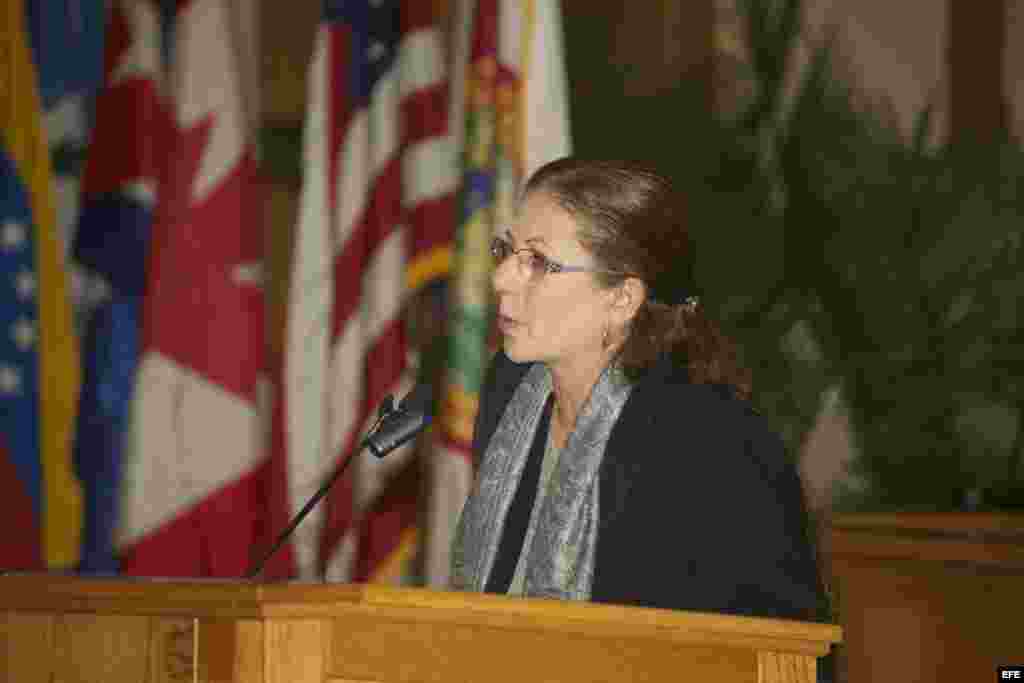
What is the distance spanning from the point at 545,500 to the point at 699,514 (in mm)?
320

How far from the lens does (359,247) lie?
5434 millimetres

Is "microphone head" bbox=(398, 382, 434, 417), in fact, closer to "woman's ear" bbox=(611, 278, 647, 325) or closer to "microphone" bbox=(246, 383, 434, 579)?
"microphone" bbox=(246, 383, 434, 579)

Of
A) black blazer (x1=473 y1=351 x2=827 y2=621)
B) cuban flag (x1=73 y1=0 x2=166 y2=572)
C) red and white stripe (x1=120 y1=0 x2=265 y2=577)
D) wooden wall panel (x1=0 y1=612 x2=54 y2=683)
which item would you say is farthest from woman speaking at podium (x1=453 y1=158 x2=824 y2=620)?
cuban flag (x1=73 y1=0 x2=166 y2=572)

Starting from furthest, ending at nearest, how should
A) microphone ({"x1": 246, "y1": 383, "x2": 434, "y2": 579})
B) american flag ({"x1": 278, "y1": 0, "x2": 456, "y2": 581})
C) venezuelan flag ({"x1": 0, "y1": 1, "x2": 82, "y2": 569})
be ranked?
american flag ({"x1": 278, "y1": 0, "x2": 456, "y2": 581}) → venezuelan flag ({"x1": 0, "y1": 1, "x2": 82, "y2": 569}) → microphone ({"x1": 246, "y1": 383, "x2": 434, "y2": 579})

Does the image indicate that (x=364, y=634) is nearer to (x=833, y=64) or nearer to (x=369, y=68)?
(x=369, y=68)

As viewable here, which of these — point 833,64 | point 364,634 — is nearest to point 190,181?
point 833,64

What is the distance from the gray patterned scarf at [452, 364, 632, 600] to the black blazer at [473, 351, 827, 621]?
27 mm

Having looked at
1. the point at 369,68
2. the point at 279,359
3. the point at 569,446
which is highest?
the point at 369,68

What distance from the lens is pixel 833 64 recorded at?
6.90 meters

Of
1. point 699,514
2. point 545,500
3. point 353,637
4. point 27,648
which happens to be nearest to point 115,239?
point 545,500

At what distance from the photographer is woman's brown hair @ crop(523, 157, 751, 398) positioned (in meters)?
2.99

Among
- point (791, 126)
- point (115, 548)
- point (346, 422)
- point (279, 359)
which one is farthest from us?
point (791, 126)

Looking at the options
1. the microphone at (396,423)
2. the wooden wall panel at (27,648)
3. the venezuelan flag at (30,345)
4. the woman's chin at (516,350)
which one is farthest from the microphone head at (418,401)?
the venezuelan flag at (30,345)

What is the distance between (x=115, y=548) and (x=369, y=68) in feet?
6.12
